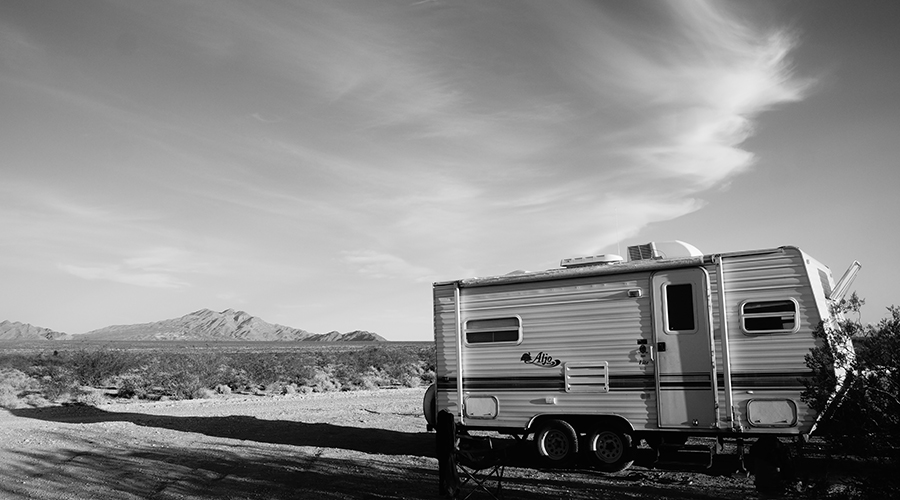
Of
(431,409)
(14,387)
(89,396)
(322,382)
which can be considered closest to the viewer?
(431,409)

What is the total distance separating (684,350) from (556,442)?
102 inches

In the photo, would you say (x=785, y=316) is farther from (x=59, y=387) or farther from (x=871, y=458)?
(x=59, y=387)

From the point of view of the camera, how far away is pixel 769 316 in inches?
377

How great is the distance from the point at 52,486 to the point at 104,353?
79.2ft

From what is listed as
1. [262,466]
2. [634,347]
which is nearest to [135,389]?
[262,466]

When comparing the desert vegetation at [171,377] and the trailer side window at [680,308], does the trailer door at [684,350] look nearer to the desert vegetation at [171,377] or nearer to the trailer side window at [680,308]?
the trailer side window at [680,308]

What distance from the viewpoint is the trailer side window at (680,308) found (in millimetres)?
10117

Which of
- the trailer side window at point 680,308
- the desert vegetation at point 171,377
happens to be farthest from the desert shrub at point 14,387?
the trailer side window at point 680,308

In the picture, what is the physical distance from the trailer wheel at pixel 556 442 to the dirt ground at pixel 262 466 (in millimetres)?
269

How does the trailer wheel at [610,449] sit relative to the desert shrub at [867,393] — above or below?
below

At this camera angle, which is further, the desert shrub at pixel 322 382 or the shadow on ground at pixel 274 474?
the desert shrub at pixel 322 382

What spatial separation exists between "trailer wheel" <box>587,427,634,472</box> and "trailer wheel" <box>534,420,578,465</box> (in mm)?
281

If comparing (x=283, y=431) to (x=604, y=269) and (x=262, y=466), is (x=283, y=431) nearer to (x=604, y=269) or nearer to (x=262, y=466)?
(x=262, y=466)

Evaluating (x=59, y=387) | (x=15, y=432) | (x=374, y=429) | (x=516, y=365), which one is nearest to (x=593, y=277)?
(x=516, y=365)
